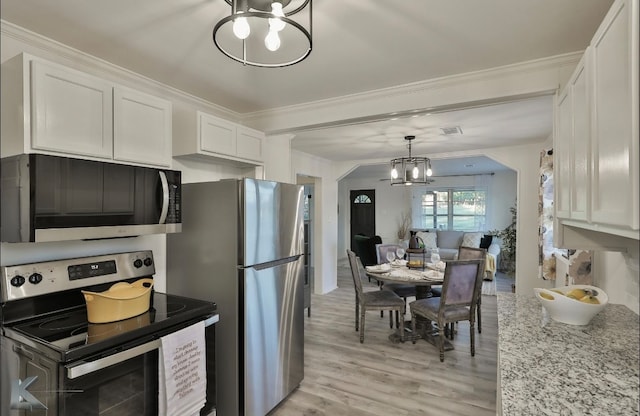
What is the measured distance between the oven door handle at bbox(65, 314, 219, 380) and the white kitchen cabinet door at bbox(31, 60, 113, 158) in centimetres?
94

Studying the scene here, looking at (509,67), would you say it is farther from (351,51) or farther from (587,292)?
(587,292)

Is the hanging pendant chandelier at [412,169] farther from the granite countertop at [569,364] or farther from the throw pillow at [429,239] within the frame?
the throw pillow at [429,239]

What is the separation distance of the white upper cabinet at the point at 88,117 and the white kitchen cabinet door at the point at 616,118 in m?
1.95

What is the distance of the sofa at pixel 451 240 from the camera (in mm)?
7211

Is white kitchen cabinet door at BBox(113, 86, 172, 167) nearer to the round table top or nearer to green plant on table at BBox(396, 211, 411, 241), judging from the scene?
the round table top

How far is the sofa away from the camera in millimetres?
7211

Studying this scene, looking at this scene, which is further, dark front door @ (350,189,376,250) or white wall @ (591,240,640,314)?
dark front door @ (350,189,376,250)

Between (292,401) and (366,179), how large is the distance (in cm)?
743

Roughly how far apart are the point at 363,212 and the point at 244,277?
7.69m

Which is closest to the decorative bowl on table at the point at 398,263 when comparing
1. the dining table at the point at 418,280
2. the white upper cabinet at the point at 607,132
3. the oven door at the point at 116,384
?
the dining table at the point at 418,280

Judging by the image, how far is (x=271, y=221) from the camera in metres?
2.34

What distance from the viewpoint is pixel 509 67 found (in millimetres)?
2139

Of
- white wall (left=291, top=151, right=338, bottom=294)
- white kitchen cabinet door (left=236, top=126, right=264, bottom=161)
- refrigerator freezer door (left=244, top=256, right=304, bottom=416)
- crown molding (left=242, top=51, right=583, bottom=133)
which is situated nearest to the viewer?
crown molding (left=242, top=51, right=583, bottom=133)

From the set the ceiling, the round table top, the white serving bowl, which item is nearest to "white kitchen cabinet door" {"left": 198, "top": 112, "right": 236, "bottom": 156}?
the ceiling
